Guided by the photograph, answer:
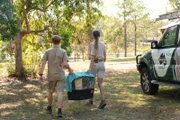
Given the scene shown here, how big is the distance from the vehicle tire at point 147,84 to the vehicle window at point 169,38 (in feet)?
3.58

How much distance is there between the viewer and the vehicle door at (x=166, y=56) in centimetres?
730

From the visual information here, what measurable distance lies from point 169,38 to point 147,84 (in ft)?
5.30

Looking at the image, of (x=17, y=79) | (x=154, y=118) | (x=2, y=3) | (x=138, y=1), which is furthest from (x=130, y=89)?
(x=138, y=1)

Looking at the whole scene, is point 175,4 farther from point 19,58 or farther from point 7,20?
point 7,20

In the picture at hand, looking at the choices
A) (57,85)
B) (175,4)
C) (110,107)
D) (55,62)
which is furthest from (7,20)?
(175,4)

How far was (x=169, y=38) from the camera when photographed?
304 inches

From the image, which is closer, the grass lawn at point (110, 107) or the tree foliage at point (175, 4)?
the grass lawn at point (110, 107)

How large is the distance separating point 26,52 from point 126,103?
344 inches

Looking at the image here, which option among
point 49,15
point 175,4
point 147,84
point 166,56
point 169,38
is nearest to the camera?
point 166,56

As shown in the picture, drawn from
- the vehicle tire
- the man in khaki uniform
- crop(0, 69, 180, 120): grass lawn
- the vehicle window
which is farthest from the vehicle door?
the man in khaki uniform

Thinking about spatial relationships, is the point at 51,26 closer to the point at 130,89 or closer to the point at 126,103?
the point at 130,89

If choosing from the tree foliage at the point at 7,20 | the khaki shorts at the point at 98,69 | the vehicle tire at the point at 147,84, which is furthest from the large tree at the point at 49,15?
the khaki shorts at the point at 98,69

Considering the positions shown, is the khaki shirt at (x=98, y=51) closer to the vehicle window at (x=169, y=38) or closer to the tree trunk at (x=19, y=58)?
the vehicle window at (x=169, y=38)

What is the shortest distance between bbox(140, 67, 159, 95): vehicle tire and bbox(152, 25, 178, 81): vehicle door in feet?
1.51
